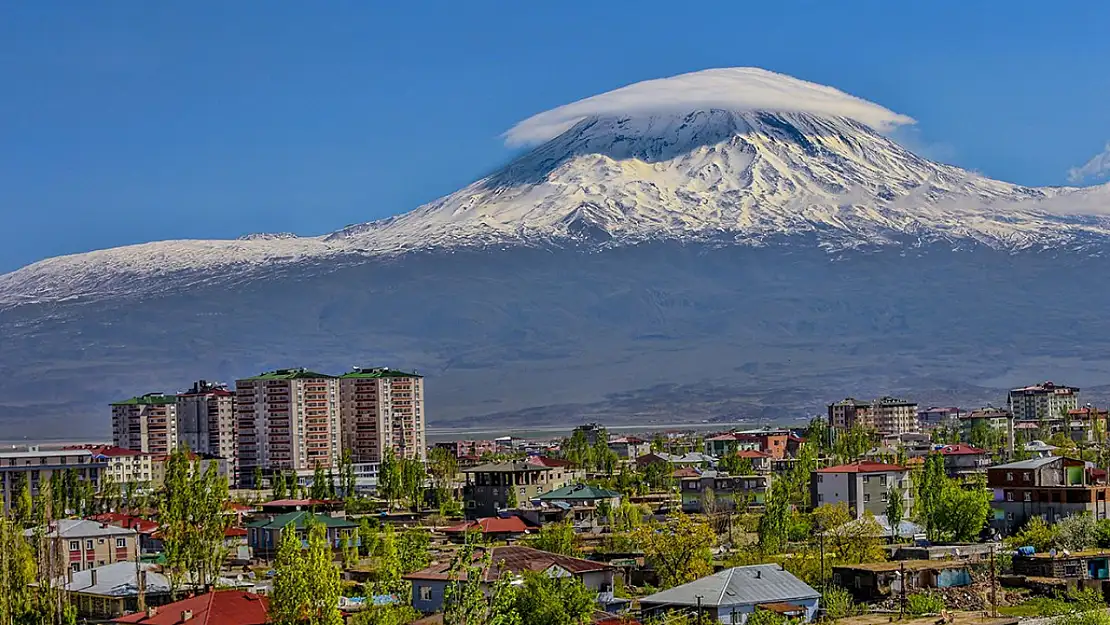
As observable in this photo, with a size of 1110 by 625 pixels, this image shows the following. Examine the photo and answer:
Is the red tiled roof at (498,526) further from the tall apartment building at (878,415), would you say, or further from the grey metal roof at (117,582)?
the tall apartment building at (878,415)

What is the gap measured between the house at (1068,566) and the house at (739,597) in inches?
295

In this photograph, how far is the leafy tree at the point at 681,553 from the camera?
43125mm

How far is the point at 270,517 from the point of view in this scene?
199 ft

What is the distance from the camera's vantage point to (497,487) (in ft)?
228

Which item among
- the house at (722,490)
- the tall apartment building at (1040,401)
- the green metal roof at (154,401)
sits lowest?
the house at (722,490)

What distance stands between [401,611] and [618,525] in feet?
78.2

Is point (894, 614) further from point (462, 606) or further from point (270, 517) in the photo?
point (270, 517)

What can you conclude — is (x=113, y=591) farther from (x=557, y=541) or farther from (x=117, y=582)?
(x=557, y=541)

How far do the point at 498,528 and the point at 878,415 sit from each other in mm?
80775

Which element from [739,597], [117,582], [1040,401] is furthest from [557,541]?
[1040,401]

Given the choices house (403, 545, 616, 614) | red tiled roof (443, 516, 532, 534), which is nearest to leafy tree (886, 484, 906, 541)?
red tiled roof (443, 516, 532, 534)

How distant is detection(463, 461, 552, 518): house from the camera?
68625 mm

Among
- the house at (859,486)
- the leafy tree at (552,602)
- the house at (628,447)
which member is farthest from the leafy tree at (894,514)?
the house at (628,447)

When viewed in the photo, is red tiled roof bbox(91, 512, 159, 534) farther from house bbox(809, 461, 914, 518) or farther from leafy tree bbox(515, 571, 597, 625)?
leafy tree bbox(515, 571, 597, 625)
